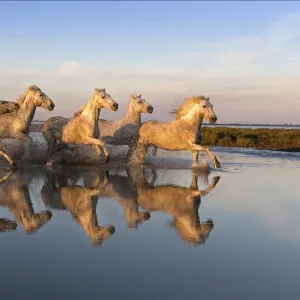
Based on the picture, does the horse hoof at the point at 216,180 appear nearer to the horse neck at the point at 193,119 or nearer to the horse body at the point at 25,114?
the horse neck at the point at 193,119

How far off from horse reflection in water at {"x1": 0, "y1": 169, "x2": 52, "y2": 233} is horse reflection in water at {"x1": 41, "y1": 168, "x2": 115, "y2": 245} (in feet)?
1.12

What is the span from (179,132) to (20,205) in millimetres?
7618

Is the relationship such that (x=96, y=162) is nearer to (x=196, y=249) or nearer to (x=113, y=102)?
(x=113, y=102)

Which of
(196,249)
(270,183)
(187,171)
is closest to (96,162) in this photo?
(187,171)

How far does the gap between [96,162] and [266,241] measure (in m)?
10.4

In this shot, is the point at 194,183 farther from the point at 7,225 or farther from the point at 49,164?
the point at 7,225

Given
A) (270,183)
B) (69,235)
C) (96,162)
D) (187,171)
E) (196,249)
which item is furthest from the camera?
(96,162)

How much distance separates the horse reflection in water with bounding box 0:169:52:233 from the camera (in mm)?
6119

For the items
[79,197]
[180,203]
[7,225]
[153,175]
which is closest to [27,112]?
[153,175]

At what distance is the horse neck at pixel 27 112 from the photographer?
49.6 feet

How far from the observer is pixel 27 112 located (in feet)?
49.8

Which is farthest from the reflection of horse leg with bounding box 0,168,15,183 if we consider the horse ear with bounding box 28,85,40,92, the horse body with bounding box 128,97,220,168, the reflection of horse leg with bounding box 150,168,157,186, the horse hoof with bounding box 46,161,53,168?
the horse body with bounding box 128,97,220,168

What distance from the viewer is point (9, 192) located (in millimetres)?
8688

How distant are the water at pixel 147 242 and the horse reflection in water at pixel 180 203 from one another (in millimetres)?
16
